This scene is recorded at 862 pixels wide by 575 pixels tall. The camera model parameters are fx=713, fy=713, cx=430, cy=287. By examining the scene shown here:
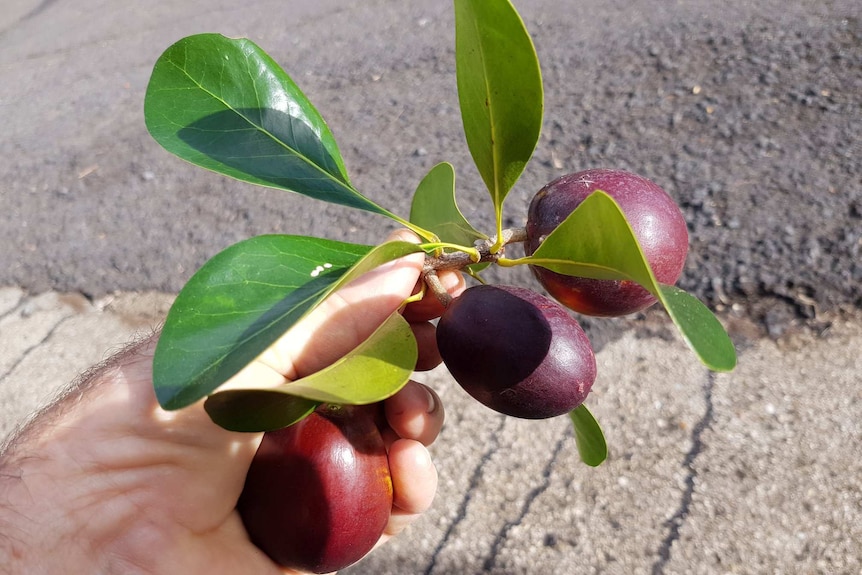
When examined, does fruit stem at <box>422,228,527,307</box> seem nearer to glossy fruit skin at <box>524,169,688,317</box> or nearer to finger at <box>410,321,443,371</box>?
glossy fruit skin at <box>524,169,688,317</box>

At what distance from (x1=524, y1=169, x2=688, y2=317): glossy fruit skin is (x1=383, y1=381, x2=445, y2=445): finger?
49 centimetres

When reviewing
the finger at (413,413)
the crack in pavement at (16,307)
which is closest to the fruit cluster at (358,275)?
the finger at (413,413)

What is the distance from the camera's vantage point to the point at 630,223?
993 millimetres

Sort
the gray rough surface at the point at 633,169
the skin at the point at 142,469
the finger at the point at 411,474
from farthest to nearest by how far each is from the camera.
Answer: the gray rough surface at the point at 633,169, the finger at the point at 411,474, the skin at the point at 142,469

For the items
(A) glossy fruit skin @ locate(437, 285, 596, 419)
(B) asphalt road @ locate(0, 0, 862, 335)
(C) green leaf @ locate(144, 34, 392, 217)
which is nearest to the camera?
(A) glossy fruit skin @ locate(437, 285, 596, 419)

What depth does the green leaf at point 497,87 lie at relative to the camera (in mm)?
882

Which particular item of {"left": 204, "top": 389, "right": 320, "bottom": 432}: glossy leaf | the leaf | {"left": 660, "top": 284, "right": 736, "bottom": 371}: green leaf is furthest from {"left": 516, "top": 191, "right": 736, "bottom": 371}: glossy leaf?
{"left": 204, "top": 389, "right": 320, "bottom": 432}: glossy leaf

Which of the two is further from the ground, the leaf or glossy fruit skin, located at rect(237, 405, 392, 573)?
the leaf

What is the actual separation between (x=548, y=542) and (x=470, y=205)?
1.41m

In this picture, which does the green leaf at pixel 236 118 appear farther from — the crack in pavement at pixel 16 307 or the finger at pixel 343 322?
the crack in pavement at pixel 16 307

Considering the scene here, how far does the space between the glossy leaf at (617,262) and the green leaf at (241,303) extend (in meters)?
0.21

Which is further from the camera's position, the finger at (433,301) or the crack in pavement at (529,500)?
the crack in pavement at (529,500)

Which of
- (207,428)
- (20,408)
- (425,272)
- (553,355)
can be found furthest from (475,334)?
(20,408)

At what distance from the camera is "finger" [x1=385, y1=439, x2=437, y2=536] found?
1403 millimetres
